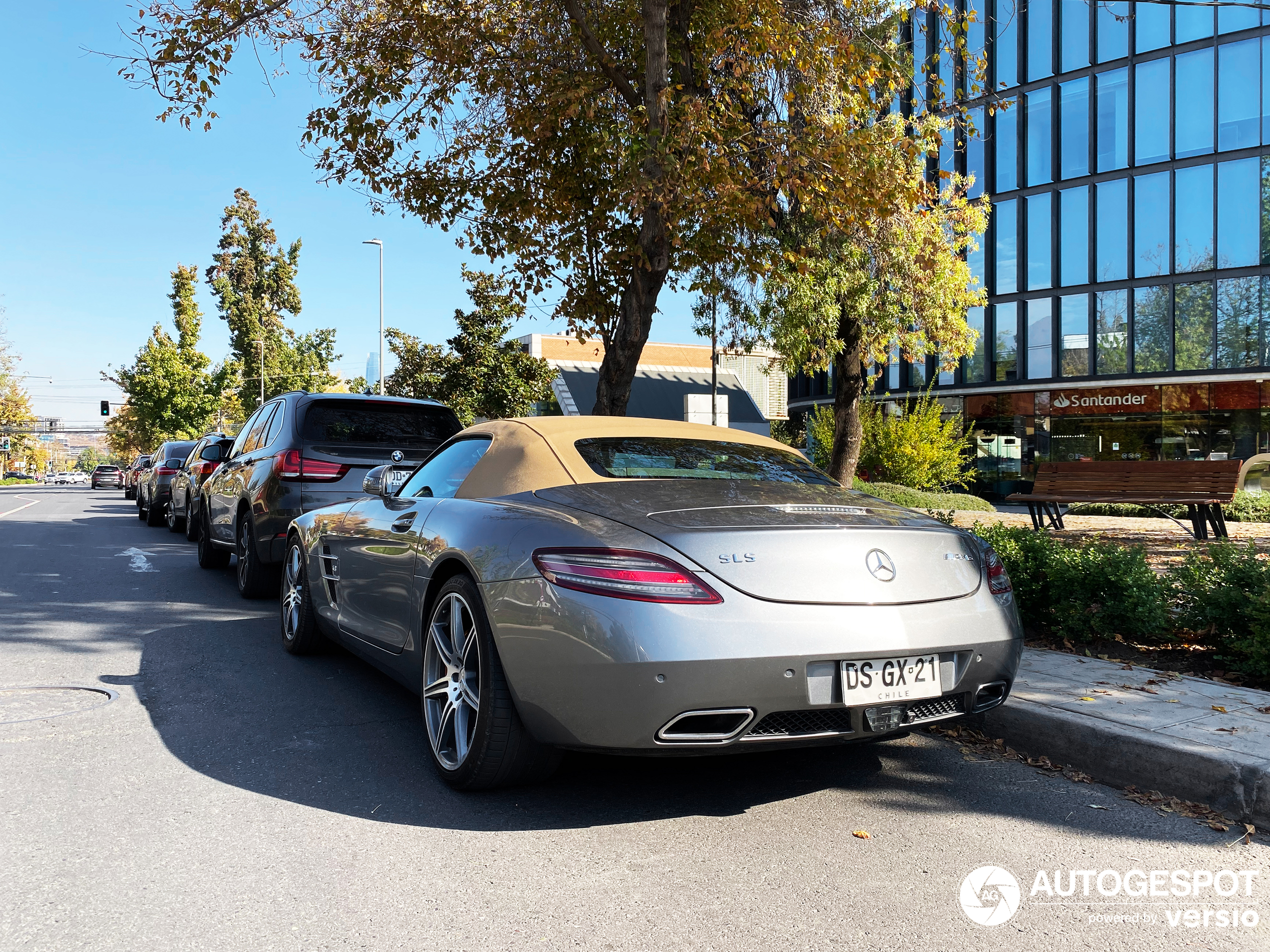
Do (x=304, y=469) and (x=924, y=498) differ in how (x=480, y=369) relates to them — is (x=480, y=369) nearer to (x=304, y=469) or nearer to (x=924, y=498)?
(x=924, y=498)

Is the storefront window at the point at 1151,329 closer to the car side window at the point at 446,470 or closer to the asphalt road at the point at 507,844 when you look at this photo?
the asphalt road at the point at 507,844

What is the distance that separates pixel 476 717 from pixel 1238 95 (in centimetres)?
2869

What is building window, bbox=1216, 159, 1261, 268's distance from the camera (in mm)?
24938

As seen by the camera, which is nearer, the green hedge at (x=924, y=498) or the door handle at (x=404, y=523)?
the door handle at (x=404, y=523)

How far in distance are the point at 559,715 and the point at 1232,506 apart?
18.2m

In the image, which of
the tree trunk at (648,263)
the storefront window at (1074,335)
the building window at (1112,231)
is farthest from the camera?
the storefront window at (1074,335)

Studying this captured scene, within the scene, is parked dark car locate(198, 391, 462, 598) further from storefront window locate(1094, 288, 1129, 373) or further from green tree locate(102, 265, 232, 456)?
green tree locate(102, 265, 232, 456)

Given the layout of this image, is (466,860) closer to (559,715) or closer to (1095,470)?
(559,715)

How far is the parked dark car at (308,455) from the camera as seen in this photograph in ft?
25.4

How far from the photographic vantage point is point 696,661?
294 centimetres

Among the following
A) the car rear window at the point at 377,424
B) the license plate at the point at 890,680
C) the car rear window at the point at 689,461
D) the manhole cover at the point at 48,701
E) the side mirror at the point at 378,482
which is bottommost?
the manhole cover at the point at 48,701

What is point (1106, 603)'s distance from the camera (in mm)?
5617

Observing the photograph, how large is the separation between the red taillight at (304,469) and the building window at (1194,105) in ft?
86.5

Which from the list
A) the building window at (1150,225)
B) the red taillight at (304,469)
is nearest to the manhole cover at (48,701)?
the red taillight at (304,469)
